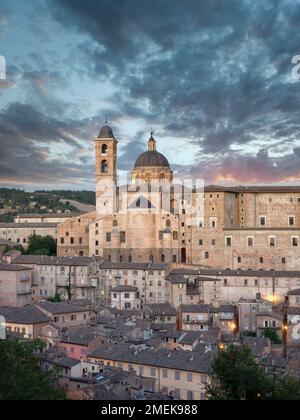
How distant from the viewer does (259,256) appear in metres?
49.7

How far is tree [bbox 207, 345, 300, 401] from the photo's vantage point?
17656mm

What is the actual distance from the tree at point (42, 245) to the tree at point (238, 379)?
3876 cm

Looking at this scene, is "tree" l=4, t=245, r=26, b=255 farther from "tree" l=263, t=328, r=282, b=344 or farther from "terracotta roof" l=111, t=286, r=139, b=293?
"tree" l=263, t=328, r=282, b=344

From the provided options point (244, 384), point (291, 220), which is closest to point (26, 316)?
point (244, 384)

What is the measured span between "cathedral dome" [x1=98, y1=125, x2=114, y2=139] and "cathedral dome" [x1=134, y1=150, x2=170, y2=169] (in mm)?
5762

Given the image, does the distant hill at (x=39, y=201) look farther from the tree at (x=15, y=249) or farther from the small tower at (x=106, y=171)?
the small tower at (x=106, y=171)

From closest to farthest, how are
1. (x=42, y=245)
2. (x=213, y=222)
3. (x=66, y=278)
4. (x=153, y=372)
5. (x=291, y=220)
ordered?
(x=153, y=372)
(x=66, y=278)
(x=213, y=222)
(x=291, y=220)
(x=42, y=245)

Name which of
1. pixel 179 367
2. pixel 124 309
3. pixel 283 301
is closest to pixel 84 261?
pixel 124 309

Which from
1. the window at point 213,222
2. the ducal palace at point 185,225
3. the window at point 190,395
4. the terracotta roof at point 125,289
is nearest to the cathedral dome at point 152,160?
the ducal palace at point 185,225

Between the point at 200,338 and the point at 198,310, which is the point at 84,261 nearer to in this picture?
the point at 198,310

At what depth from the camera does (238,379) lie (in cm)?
1827

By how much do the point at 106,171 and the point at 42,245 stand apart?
31.2ft

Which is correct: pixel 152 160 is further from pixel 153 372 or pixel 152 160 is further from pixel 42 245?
pixel 153 372

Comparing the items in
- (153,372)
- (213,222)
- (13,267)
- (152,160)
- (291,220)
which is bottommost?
(153,372)
